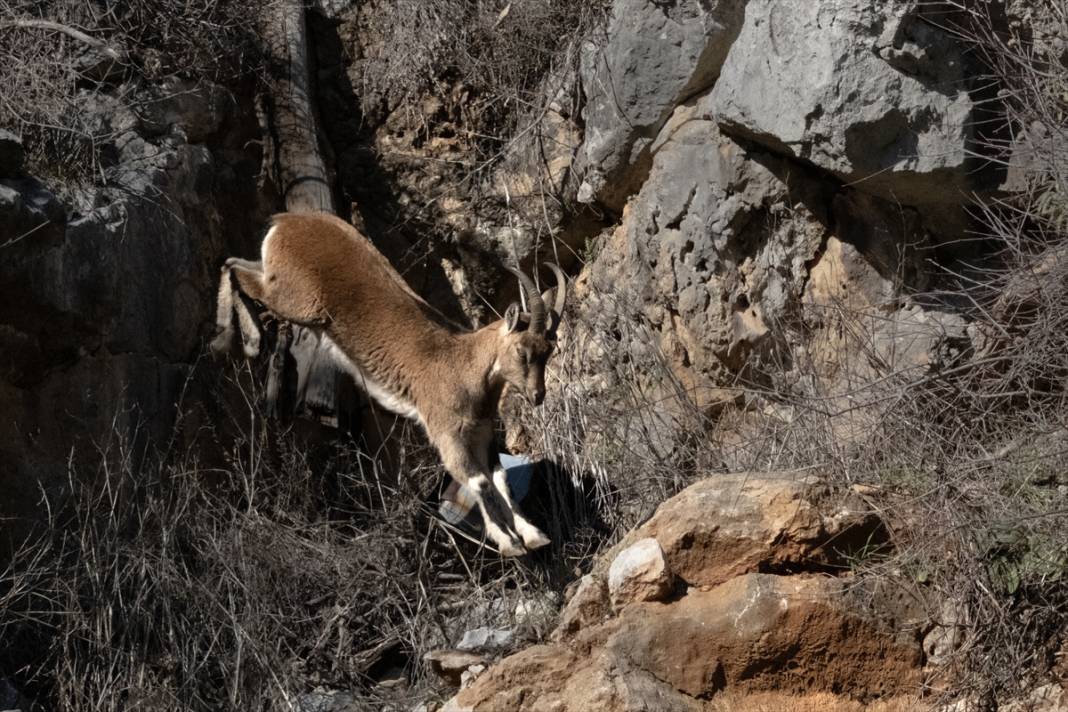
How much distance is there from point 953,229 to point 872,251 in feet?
1.67

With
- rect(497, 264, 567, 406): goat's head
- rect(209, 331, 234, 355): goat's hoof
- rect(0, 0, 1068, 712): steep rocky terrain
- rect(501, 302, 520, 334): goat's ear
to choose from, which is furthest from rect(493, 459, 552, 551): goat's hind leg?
rect(209, 331, 234, 355): goat's hoof

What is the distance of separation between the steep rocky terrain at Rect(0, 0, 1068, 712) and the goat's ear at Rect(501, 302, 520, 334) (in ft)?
2.18

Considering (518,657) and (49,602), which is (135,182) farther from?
(518,657)

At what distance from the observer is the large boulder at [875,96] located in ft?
27.7

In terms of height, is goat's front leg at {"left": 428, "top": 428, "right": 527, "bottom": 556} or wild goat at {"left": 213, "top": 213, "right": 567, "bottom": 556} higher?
wild goat at {"left": 213, "top": 213, "right": 567, "bottom": 556}

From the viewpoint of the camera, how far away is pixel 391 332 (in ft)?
31.0

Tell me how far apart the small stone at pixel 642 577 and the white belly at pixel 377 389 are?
2.92 metres

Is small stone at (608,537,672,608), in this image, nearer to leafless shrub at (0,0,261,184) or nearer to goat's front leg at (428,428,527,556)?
goat's front leg at (428,428,527,556)

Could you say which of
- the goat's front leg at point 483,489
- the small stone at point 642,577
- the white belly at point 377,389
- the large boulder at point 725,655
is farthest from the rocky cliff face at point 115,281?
the small stone at point 642,577

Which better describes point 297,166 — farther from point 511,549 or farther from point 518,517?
point 511,549

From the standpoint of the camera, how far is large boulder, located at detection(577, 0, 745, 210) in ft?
32.2

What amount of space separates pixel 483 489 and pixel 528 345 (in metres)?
0.97

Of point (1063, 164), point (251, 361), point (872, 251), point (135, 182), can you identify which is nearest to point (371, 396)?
point (251, 361)

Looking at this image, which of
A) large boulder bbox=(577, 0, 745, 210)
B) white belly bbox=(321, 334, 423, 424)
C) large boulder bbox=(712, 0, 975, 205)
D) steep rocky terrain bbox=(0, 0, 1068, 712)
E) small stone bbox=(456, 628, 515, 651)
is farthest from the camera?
large boulder bbox=(577, 0, 745, 210)
